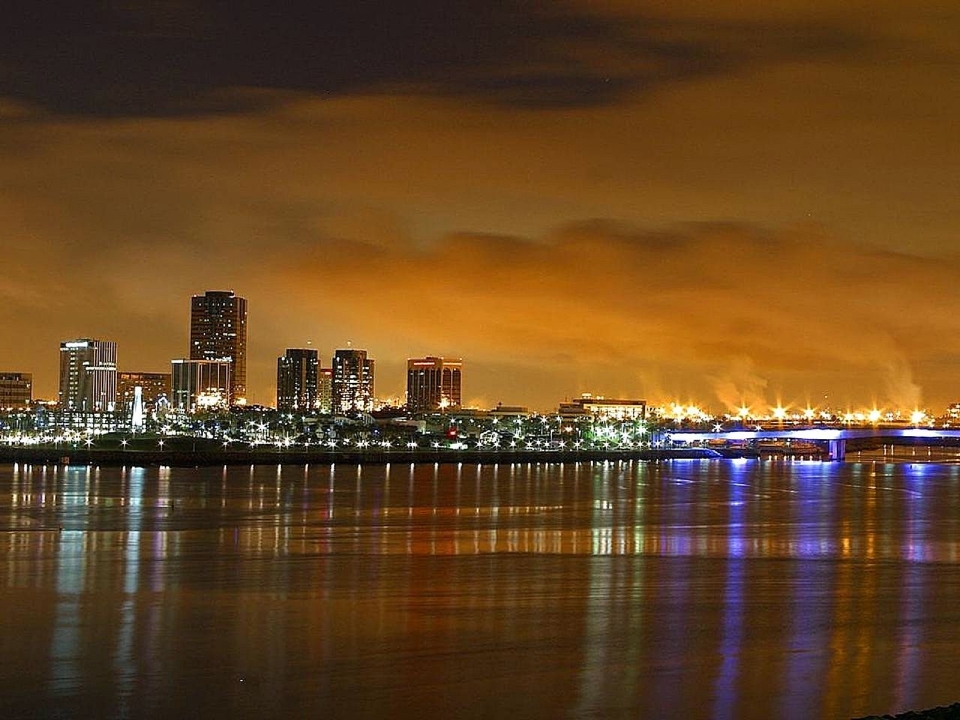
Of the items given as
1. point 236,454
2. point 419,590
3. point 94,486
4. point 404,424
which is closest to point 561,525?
point 419,590

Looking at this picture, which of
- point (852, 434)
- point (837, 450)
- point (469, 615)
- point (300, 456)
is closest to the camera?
point (469, 615)

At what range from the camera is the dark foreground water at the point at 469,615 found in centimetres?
1391

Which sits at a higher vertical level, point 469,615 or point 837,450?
point 837,450

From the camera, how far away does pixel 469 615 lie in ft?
61.2

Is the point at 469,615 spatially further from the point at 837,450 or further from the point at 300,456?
the point at 837,450

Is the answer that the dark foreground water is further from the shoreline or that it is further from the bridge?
the bridge

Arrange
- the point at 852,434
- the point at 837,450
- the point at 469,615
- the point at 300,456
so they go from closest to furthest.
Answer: the point at 469,615 → the point at 300,456 → the point at 852,434 → the point at 837,450

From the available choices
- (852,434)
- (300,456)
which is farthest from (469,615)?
(852,434)

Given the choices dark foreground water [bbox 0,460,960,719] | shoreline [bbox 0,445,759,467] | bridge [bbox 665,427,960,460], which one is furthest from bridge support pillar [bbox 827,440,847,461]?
dark foreground water [bbox 0,460,960,719]

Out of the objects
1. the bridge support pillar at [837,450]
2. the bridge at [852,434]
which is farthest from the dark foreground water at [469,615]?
the bridge support pillar at [837,450]

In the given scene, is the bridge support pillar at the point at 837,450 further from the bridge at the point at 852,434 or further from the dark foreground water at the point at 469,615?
the dark foreground water at the point at 469,615

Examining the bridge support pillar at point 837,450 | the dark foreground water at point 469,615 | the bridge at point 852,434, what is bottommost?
the dark foreground water at point 469,615

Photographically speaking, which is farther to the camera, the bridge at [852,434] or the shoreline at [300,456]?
the bridge at [852,434]

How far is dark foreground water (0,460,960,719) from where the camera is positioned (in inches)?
547
